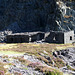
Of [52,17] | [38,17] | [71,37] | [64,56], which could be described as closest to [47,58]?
[64,56]

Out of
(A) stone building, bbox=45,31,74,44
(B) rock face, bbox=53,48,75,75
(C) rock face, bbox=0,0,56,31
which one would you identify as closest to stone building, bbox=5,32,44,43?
(A) stone building, bbox=45,31,74,44

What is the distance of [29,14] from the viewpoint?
9050cm

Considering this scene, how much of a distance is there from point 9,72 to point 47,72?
4578mm

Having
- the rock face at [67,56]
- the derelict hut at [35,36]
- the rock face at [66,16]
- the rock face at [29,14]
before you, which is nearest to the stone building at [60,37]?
the derelict hut at [35,36]

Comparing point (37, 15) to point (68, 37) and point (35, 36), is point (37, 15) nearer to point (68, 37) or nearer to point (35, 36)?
point (35, 36)

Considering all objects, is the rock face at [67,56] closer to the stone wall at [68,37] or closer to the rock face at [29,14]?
the stone wall at [68,37]

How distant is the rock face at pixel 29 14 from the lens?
8494 centimetres

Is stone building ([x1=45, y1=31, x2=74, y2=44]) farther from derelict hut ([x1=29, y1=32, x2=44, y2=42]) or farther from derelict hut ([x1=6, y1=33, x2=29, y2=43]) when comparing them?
derelict hut ([x1=6, y1=33, x2=29, y2=43])

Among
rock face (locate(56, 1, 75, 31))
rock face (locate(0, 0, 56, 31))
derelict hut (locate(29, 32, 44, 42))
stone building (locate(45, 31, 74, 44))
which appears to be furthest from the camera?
rock face (locate(0, 0, 56, 31))

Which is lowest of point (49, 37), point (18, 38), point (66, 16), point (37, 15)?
point (18, 38)

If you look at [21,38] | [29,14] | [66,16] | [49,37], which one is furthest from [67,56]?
[29,14]

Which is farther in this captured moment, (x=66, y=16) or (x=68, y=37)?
(x=66, y=16)

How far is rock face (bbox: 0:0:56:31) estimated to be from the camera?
8494cm

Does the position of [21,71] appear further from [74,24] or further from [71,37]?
[74,24]
